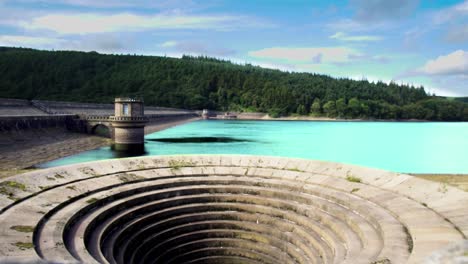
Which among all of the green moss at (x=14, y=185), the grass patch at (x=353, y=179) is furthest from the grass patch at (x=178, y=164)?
the grass patch at (x=353, y=179)

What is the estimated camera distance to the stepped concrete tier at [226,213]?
40.9 ft

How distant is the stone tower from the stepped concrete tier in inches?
2048

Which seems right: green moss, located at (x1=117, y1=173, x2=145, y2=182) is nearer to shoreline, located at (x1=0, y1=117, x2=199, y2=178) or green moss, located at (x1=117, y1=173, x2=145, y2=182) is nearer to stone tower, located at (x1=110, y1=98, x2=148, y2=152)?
shoreline, located at (x1=0, y1=117, x2=199, y2=178)

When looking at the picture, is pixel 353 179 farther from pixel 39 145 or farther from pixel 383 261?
pixel 39 145

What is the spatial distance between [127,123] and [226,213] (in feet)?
190

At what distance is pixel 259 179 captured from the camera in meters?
20.9

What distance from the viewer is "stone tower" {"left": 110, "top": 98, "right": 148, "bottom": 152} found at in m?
72.4

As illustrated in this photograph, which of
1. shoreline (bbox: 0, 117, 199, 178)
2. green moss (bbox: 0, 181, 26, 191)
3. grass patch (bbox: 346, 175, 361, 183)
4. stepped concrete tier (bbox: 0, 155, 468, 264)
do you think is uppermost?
grass patch (bbox: 346, 175, 361, 183)

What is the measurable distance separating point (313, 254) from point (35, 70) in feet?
688

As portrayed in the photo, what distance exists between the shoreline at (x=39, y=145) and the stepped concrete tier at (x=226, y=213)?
26.5m

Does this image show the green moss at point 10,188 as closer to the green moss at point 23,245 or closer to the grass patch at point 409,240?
the green moss at point 23,245

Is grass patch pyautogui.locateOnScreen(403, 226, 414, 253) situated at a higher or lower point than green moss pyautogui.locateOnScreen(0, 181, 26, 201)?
lower

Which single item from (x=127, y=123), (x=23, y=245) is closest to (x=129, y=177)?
(x=23, y=245)

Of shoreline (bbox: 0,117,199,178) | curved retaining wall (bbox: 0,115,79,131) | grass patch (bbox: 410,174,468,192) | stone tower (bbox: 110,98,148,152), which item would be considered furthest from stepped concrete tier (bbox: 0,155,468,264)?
stone tower (bbox: 110,98,148,152)
